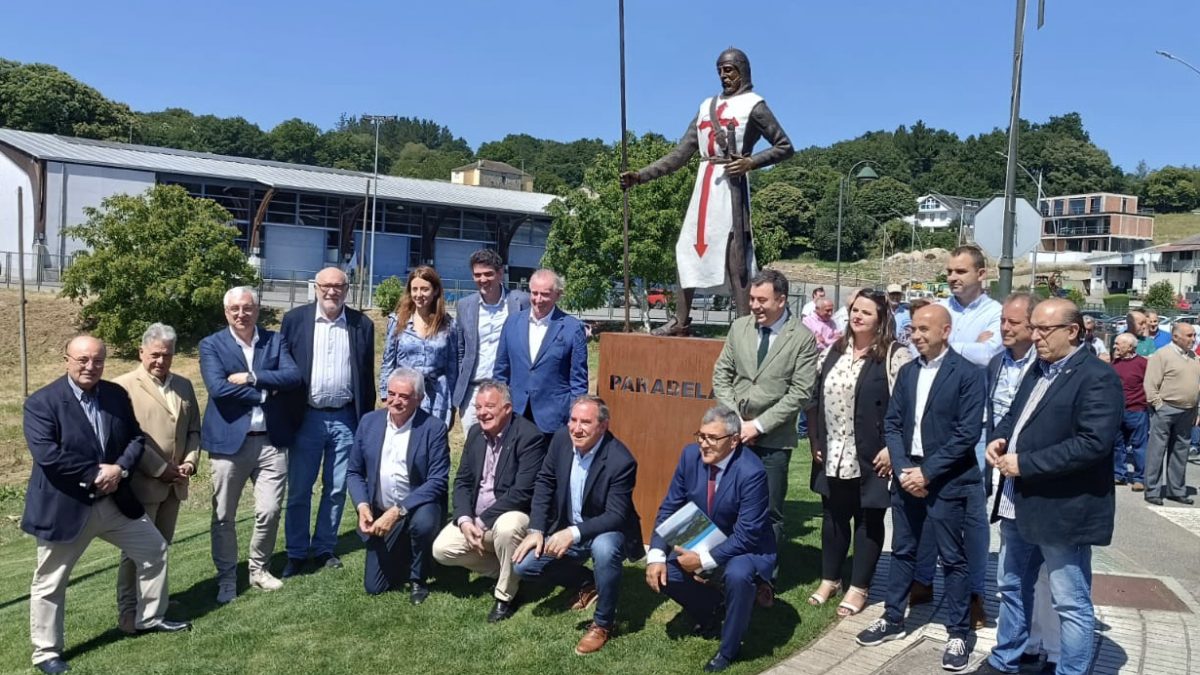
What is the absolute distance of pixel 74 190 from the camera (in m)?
38.6

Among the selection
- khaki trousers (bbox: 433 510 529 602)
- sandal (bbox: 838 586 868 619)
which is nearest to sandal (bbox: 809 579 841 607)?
sandal (bbox: 838 586 868 619)

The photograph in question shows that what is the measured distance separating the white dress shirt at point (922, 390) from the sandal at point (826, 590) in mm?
1186

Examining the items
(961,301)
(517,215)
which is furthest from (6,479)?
(517,215)

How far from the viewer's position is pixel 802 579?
6.44m

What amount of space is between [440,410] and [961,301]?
11.6ft

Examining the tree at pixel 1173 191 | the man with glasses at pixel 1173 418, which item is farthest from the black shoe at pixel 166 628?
the tree at pixel 1173 191

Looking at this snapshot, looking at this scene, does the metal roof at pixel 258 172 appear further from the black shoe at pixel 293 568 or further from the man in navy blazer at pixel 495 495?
the man in navy blazer at pixel 495 495

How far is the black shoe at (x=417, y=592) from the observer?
6.05 meters

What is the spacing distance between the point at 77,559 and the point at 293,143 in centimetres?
10634

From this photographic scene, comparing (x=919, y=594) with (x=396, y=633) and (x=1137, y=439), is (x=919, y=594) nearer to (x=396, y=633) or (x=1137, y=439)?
(x=396, y=633)

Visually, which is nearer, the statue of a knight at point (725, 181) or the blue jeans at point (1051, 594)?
the blue jeans at point (1051, 594)

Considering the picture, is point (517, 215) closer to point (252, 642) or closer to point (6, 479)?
point (6, 479)

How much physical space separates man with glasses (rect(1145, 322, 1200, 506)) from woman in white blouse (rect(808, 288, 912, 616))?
19.3 ft

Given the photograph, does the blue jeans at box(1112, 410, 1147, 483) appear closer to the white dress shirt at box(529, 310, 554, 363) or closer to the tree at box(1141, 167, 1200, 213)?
the white dress shirt at box(529, 310, 554, 363)
